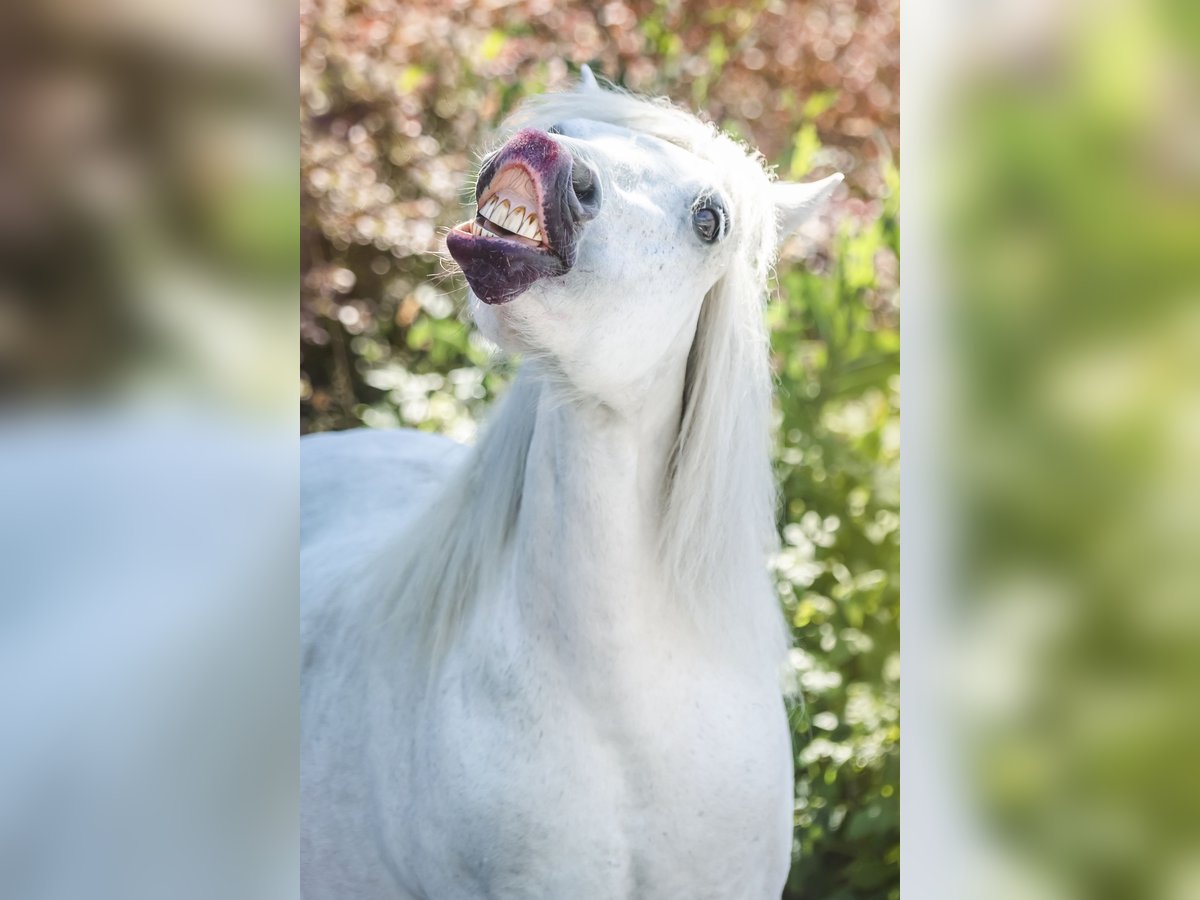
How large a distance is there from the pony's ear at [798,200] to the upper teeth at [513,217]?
395 millimetres

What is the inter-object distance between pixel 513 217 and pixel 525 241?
0.9 inches

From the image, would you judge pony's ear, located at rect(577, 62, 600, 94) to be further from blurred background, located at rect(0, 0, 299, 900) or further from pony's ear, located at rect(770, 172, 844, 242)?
blurred background, located at rect(0, 0, 299, 900)

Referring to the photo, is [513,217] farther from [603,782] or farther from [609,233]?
[603,782]

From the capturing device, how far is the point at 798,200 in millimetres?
1223

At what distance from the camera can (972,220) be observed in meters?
0.47

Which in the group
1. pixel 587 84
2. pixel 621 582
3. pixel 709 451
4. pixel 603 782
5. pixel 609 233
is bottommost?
pixel 603 782

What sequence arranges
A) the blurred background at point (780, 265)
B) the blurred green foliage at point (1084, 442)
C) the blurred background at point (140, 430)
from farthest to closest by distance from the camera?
the blurred background at point (780, 265)
the blurred background at point (140, 430)
the blurred green foliage at point (1084, 442)

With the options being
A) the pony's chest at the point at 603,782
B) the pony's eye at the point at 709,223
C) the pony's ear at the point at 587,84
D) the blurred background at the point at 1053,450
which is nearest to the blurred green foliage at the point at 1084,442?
the blurred background at the point at 1053,450

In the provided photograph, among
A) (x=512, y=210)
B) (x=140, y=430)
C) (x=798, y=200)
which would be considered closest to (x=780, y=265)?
(x=798, y=200)

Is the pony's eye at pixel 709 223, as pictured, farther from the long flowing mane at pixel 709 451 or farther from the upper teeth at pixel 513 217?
the upper teeth at pixel 513 217

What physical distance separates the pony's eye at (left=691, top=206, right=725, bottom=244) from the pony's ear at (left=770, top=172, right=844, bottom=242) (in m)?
0.17

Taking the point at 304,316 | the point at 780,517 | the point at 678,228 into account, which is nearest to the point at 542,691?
the point at 678,228

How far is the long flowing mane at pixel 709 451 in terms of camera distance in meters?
1.13

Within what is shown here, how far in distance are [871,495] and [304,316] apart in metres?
1.66
